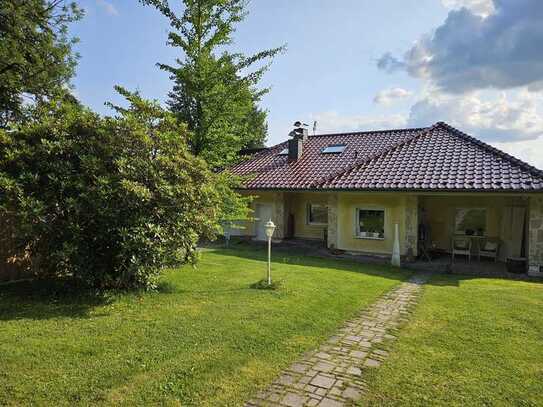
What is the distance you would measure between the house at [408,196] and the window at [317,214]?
0.05m

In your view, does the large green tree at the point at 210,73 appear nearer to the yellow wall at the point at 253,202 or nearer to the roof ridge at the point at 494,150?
the yellow wall at the point at 253,202

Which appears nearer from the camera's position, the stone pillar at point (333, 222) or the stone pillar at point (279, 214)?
the stone pillar at point (333, 222)

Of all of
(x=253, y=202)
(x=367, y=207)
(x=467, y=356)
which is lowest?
(x=467, y=356)

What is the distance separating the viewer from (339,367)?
15.4 ft

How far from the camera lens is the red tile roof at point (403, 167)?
1238 cm

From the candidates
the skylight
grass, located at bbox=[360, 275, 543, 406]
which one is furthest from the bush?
the skylight

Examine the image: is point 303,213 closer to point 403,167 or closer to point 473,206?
point 403,167

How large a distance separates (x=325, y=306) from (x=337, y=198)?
8692 mm

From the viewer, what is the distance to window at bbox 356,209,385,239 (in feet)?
48.2

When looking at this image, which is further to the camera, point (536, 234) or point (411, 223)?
point (411, 223)

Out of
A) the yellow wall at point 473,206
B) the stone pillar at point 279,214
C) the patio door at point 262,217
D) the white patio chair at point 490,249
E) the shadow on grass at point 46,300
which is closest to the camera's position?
the shadow on grass at point 46,300

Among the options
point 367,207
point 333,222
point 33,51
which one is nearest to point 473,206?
point 367,207

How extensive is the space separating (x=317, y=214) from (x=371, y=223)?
4496 mm

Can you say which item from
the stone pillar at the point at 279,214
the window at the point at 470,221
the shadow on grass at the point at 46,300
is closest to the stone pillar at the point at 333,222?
the stone pillar at the point at 279,214
